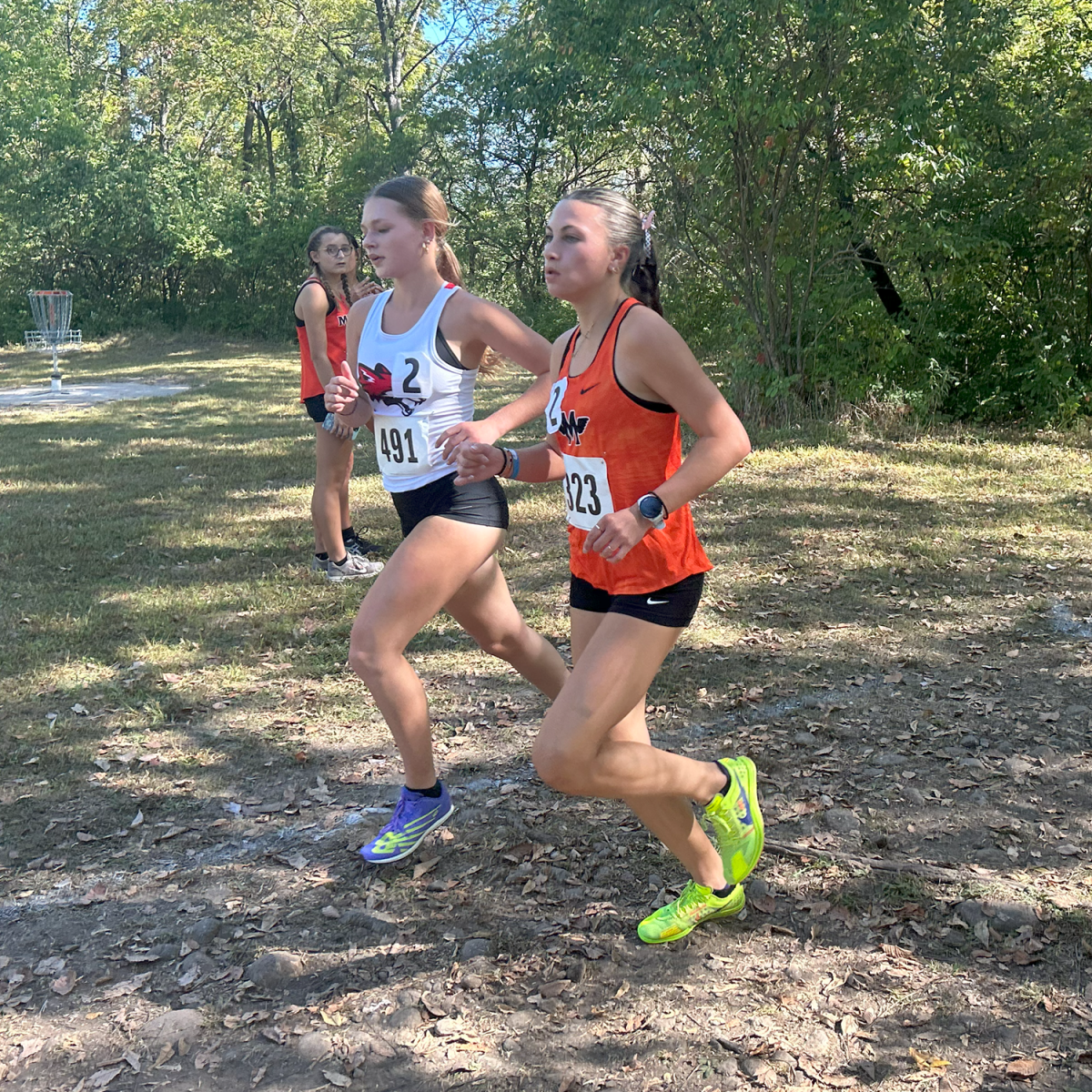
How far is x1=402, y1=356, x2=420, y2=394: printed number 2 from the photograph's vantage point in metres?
3.79

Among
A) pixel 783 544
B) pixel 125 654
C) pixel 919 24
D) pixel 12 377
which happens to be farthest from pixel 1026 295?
pixel 12 377

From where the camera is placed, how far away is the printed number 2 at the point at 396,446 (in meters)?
3.77

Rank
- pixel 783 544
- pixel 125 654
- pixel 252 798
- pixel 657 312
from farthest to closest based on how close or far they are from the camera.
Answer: pixel 783 544 → pixel 125 654 → pixel 252 798 → pixel 657 312

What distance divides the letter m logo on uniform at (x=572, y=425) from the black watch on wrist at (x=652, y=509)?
1.07 feet

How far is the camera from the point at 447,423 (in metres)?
3.80

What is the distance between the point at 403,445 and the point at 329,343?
12.4 feet

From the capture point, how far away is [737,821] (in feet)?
10.9

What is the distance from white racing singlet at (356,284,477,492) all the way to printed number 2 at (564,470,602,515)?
0.75 metres

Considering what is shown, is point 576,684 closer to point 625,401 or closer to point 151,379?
point 625,401

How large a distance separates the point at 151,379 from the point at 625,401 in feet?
67.0

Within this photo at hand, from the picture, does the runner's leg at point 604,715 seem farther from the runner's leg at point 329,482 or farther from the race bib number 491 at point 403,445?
the runner's leg at point 329,482

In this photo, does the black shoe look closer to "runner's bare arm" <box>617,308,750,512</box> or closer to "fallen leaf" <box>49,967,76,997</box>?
"fallen leaf" <box>49,967,76,997</box>

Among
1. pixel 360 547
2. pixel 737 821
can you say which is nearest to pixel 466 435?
pixel 737 821

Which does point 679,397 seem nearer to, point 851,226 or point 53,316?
point 851,226
